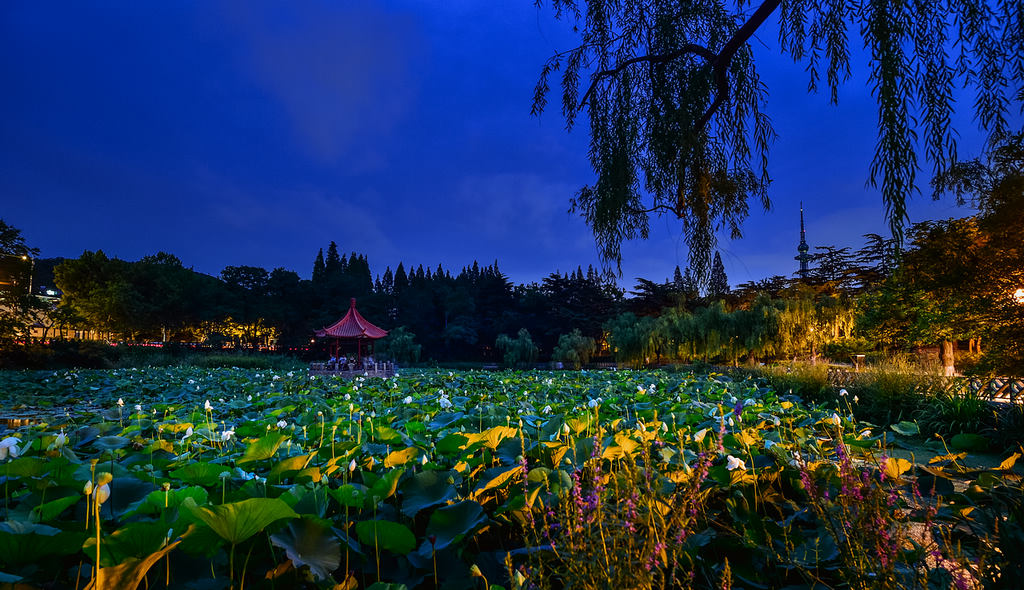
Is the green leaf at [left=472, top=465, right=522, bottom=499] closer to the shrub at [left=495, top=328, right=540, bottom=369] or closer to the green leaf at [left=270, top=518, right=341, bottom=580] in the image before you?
the green leaf at [left=270, top=518, right=341, bottom=580]

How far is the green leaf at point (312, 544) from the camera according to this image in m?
0.96

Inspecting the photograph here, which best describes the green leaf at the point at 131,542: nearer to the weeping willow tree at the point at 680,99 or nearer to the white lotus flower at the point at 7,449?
the white lotus flower at the point at 7,449

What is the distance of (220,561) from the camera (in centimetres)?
106

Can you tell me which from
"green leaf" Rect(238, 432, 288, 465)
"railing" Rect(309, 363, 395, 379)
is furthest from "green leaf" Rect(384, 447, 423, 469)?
"railing" Rect(309, 363, 395, 379)

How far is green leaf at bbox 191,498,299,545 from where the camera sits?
83 cm

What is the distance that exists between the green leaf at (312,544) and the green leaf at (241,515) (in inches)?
2.8

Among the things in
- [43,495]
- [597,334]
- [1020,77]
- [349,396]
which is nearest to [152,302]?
[597,334]

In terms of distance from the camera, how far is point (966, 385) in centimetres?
590

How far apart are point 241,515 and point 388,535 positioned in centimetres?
38

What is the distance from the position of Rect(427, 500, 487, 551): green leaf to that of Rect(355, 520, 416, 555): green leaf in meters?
0.10

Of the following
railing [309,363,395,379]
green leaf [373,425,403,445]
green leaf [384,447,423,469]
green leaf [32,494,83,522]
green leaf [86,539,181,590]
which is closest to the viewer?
green leaf [86,539,181,590]

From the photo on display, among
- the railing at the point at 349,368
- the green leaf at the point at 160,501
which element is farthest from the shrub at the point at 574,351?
the green leaf at the point at 160,501

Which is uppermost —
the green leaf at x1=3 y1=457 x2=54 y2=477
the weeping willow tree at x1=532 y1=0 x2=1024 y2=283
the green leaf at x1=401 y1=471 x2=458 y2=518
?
the weeping willow tree at x1=532 y1=0 x2=1024 y2=283

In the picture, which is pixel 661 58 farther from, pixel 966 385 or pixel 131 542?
pixel 966 385
